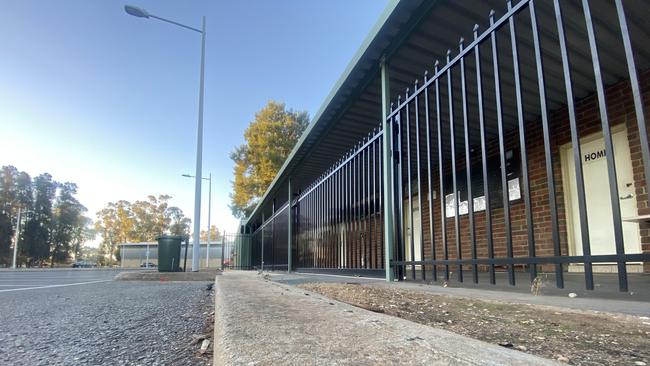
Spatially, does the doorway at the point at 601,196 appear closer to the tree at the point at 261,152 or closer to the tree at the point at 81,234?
the tree at the point at 261,152

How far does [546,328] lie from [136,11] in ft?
39.4

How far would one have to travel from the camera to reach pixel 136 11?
408 inches

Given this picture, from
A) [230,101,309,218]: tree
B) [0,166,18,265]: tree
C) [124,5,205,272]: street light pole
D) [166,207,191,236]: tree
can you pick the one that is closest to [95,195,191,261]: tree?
[166,207,191,236]: tree

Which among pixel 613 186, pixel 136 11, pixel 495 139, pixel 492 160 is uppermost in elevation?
pixel 136 11

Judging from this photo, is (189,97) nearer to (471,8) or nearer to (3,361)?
(471,8)

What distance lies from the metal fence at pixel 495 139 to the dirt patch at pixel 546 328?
38 cm

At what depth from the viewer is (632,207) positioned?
5.54m

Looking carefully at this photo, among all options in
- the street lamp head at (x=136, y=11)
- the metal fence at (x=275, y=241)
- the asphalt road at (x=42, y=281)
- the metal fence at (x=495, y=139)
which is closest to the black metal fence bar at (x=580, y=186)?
the metal fence at (x=495, y=139)

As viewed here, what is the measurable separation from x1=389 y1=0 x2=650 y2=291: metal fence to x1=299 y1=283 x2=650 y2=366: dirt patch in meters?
0.38

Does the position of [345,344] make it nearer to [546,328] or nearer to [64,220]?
[546,328]

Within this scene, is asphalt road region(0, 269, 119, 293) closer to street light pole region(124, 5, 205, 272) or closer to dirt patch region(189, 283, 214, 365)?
street light pole region(124, 5, 205, 272)

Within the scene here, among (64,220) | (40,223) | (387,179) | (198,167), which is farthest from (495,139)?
(64,220)

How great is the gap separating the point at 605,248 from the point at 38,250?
63663 mm

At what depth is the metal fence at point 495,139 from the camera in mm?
1922
